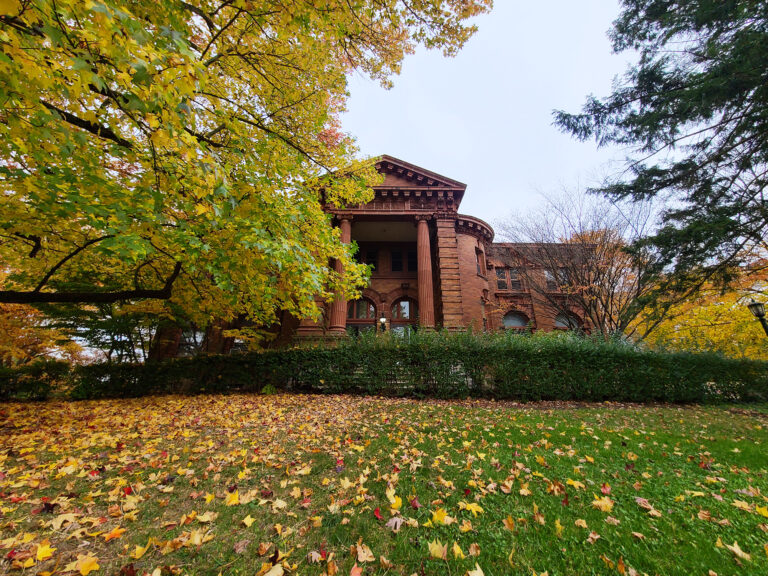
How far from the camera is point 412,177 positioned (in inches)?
751

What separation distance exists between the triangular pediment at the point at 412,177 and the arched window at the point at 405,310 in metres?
7.53

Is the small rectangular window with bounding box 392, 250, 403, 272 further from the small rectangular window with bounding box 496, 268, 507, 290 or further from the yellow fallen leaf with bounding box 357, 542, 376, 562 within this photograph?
the yellow fallen leaf with bounding box 357, 542, 376, 562

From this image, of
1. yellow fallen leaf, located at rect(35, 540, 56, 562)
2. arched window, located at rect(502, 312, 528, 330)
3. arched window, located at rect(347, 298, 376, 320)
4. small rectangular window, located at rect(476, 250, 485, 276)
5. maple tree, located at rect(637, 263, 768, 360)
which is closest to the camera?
yellow fallen leaf, located at rect(35, 540, 56, 562)

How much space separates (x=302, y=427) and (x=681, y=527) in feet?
17.2

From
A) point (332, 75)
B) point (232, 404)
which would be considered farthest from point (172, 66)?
point (232, 404)

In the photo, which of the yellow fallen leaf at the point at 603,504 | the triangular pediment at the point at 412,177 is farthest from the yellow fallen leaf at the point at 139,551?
the triangular pediment at the point at 412,177

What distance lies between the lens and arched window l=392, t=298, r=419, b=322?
20.5 metres

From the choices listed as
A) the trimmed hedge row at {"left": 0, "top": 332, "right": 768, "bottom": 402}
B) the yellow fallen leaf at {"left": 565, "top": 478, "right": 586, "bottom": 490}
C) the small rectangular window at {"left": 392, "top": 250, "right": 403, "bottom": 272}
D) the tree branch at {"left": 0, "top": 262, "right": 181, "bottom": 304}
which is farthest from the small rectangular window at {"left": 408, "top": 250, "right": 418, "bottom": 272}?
the yellow fallen leaf at {"left": 565, "top": 478, "right": 586, "bottom": 490}

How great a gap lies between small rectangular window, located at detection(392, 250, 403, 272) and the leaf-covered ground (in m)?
16.3

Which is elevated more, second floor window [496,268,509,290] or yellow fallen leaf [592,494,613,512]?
second floor window [496,268,509,290]

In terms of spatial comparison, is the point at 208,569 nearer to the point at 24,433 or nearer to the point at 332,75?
the point at 24,433

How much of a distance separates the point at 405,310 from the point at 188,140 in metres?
18.5

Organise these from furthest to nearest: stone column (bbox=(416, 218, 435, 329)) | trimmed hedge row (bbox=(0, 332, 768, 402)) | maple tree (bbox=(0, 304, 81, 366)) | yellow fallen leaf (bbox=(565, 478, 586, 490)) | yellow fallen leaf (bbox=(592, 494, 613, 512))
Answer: stone column (bbox=(416, 218, 435, 329))
trimmed hedge row (bbox=(0, 332, 768, 402))
maple tree (bbox=(0, 304, 81, 366))
yellow fallen leaf (bbox=(565, 478, 586, 490))
yellow fallen leaf (bbox=(592, 494, 613, 512))

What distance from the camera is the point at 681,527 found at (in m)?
2.56
